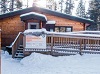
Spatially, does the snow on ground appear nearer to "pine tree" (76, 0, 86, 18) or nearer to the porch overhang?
the porch overhang

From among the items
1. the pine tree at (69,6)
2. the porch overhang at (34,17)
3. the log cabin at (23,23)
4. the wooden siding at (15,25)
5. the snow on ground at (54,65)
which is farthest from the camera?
the pine tree at (69,6)

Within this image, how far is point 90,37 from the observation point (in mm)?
14383

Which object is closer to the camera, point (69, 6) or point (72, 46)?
point (72, 46)

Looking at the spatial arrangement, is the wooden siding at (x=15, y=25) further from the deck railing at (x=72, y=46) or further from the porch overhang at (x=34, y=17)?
the deck railing at (x=72, y=46)

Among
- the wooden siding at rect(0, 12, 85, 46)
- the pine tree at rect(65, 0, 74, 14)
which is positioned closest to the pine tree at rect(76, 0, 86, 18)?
the pine tree at rect(65, 0, 74, 14)

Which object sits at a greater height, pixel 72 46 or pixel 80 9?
pixel 80 9

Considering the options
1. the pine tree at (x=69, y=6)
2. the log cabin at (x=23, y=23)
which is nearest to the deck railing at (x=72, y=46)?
the log cabin at (x=23, y=23)

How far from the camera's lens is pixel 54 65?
1210 cm

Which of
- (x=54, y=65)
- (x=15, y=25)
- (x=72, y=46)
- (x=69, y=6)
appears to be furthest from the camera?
(x=69, y=6)

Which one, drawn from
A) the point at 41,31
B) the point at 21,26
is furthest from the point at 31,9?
the point at 41,31

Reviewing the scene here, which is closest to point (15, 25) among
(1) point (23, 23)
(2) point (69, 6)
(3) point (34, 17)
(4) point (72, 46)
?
(1) point (23, 23)

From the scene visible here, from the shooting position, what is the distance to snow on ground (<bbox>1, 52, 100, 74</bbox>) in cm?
1071

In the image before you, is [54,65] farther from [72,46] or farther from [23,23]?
[23,23]

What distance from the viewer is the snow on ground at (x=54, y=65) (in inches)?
422
